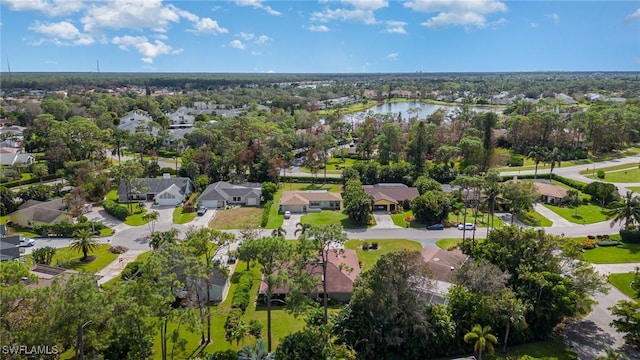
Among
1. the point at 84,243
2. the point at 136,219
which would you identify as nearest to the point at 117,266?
the point at 84,243

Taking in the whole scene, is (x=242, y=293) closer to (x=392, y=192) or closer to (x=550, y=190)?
(x=392, y=192)

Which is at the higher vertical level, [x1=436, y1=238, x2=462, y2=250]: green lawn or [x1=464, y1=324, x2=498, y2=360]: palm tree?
[x1=464, y1=324, x2=498, y2=360]: palm tree

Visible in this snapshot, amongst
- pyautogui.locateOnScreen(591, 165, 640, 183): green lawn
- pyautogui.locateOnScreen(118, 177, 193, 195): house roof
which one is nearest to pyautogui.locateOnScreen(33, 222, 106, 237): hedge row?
pyautogui.locateOnScreen(118, 177, 193, 195): house roof

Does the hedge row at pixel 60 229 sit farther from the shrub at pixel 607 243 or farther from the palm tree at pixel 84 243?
the shrub at pixel 607 243

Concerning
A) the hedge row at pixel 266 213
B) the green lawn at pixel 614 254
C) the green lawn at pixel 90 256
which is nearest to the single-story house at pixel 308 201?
the hedge row at pixel 266 213

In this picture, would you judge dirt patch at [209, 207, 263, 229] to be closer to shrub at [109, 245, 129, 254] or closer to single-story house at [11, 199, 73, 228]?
shrub at [109, 245, 129, 254]

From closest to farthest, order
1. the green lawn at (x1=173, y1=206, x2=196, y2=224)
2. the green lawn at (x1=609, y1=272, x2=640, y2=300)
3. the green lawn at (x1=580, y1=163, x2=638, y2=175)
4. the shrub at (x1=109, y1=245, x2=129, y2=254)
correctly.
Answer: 1. the green lawn at (x1=609, y1=272, x2=640, y2=300)
2. the shrub at (x1=109, y1=245, x2=129, y2=254)
3. the green lawn at (x1=173, y1=206, x2=196, y2=224)
4. the green lawn at (x1=580, y1=163, x2=638, y2=175)

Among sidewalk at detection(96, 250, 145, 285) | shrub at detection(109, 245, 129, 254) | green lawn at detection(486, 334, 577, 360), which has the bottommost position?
green lawn at detection(486, 334, 577, 360)
